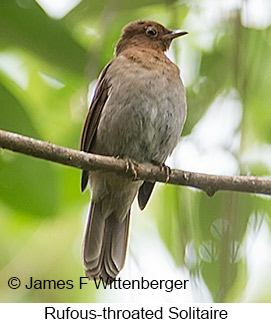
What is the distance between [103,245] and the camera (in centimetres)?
428

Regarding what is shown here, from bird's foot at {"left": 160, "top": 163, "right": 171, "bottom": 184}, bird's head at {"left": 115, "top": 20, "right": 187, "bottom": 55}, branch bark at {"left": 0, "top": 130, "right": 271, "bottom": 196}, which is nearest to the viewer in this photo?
branch bark at {"left": 0, "top": 130, "right": 271, "bottom": 196}

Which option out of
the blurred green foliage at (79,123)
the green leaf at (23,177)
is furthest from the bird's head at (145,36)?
the green leaf at (23,177)

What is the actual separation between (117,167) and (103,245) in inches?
44.3

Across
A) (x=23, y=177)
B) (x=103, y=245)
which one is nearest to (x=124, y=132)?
(x=103, y=245)

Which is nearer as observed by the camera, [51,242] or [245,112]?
[245,112]

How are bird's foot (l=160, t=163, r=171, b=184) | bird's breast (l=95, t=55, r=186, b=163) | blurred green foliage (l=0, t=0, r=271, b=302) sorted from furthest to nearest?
bird's breast (l=95, t=55, r=186, b=163) → bird's foot (l=160, t=163, r=171, b=184) → blurred green foliage (l=0, t=0, r=271, b=302)

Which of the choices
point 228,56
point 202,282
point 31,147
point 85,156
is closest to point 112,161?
point 85,156

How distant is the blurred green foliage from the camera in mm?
2498

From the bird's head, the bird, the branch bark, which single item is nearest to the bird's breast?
the bird

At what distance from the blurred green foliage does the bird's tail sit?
51cm

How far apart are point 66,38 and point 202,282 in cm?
111

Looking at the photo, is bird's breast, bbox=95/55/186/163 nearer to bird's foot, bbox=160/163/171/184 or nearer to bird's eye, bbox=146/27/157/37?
bird's foot, bbox=160/163/171/184

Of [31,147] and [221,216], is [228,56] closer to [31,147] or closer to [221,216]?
[221,216]

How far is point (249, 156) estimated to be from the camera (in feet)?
10.5
